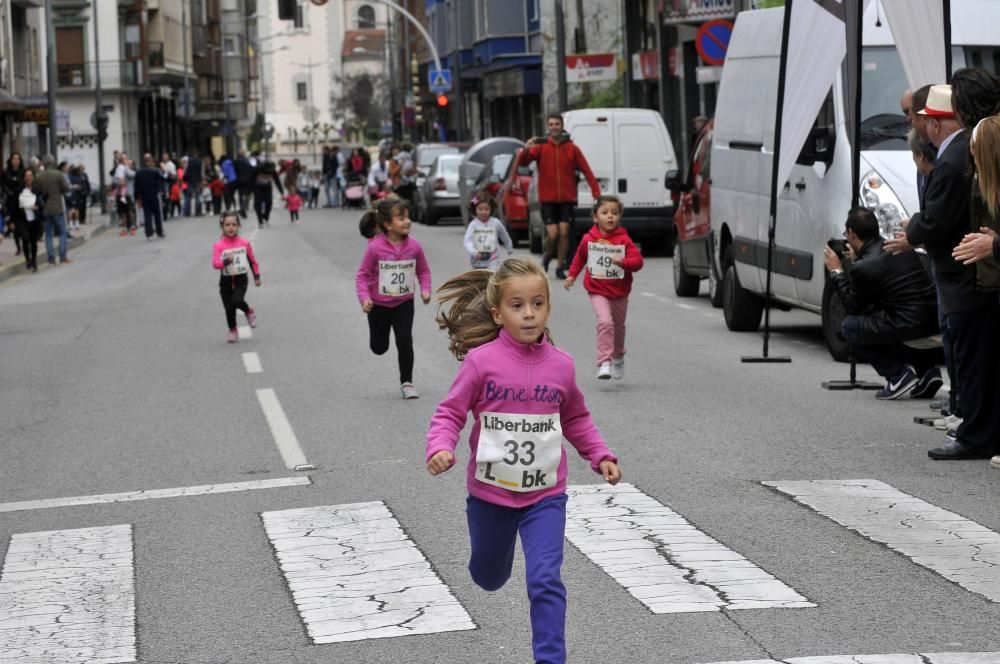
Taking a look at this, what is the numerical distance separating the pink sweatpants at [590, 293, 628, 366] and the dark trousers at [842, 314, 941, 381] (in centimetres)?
152

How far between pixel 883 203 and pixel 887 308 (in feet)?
4.92

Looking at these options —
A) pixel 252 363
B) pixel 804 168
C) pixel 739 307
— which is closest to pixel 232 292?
pixel 252 363

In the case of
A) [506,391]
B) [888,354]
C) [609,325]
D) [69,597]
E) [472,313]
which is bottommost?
[69,597]

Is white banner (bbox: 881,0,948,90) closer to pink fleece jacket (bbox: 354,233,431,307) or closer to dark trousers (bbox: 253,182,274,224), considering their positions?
pink fleece jacket (bbox: 354,233,431,307)

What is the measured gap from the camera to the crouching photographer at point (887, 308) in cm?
1216

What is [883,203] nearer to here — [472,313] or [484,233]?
[484,233]

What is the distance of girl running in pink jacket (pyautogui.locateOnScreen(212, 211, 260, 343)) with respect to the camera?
17.3 metres

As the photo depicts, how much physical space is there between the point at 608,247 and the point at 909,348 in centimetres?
207

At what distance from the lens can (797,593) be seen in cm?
650

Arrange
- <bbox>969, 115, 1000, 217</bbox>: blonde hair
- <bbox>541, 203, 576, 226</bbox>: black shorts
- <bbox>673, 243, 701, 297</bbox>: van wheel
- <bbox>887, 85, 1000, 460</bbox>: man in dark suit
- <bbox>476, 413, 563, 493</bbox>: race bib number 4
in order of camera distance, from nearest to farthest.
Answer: <bbox>476, 413, 563, 493</bbox>: race bib number 4, <bbox>969, 115, 1000, 217</bbox>: blonde hair, <bbox>887, 85, 1000, 460</bbox>: man in dark suit, <bbox>673, 243, 701, 297</bbox>: van wheel, <bbox>541, 203, 576, 226</bbox>: black shorts

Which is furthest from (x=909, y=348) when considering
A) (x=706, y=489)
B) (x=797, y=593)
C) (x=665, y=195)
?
(x=665, y=195)

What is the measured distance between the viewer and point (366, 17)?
7239 inches

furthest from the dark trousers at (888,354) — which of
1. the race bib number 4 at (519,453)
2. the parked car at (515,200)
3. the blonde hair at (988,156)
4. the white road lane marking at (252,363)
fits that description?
the parked car at (515,200)

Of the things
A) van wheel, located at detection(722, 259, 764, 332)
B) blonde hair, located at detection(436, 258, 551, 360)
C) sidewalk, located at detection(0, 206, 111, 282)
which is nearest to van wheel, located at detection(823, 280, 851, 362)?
van wheel, located at detection(722, 259, 764, 332)
